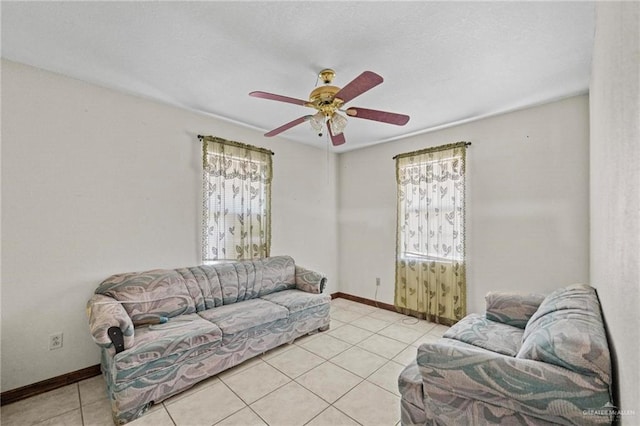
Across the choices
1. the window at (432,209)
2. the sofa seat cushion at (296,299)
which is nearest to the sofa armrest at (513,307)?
the window at (432,209)

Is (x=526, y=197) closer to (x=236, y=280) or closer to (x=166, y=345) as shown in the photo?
(x=236, y=280)

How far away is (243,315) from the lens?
8.38 ft

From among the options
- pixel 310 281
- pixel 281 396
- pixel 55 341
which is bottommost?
pixel 281 396

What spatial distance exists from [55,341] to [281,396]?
75.7 inches

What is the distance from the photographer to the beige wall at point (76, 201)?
2.10m

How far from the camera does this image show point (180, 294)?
261 cm

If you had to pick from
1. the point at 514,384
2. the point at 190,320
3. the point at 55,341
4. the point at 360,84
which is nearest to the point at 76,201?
the point at 55,341

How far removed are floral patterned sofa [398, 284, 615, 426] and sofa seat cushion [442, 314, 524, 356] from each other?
1.27 ft

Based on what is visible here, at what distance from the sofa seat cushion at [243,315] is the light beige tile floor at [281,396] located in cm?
39

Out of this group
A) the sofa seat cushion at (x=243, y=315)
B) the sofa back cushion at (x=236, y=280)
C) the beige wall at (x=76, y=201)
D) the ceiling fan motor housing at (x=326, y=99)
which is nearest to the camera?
the ceiling fan motor housing at (x=326, y=99)

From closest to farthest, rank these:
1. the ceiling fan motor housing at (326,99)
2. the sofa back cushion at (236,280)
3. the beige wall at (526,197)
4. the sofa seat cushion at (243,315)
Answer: the ceiling fan motor housing at (326,99) < the sofa seat cushion at (243,315) < the beige wall at (526,197) < the sofa back cushion at (236,280)

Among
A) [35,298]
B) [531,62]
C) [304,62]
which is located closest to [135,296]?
[35,298]

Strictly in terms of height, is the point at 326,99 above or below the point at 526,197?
above

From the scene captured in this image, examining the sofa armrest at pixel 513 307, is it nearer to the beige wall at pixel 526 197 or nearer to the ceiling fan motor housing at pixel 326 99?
the beige wall at pixel 526 197
